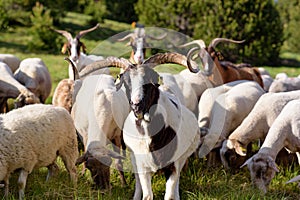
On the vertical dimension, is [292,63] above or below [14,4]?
below

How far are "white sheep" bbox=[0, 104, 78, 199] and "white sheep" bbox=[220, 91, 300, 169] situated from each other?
2.19 m

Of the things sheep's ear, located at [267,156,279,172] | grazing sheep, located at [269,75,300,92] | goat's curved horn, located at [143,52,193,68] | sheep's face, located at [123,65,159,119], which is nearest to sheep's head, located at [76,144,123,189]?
sheep's face, located at [123,65,159,119]

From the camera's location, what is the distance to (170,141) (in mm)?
5230

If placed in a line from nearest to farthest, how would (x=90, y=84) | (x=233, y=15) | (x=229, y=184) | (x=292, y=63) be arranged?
(x=229, y=184), (x=90, y=84), (x=233, y=15), (x=292, y=63)

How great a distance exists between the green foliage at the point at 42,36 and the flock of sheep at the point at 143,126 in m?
13.6

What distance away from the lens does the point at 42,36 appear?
73.7ft

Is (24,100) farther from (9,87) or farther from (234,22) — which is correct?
(234,22)

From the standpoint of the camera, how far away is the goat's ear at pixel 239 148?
6.63 metres

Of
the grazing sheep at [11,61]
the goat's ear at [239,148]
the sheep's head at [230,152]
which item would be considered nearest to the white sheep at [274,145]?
the goat's ear at [239,148]

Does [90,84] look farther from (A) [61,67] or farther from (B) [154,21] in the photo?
(B) [154,21]

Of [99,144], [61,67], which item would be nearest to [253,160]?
[99,144]

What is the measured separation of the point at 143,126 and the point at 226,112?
318 centimetres

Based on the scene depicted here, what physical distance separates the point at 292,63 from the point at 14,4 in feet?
49.0

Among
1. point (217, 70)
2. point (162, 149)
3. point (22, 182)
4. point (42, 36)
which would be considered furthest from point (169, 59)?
point (42, 36)
